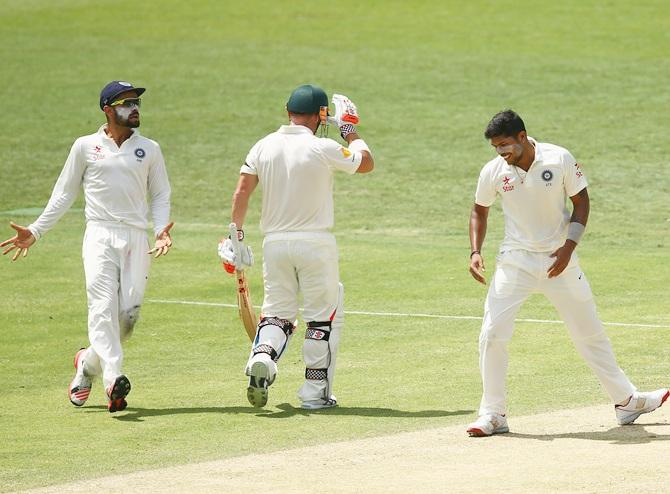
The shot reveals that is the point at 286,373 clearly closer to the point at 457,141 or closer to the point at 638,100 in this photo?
the point at 457,141

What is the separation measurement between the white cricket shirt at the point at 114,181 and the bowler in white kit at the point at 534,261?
2902 mm

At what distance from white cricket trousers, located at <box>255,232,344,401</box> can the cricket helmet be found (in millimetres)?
917

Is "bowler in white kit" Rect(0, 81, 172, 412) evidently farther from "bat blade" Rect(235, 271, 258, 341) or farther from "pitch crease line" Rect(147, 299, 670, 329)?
"pitch crease line" Rect(147, 299, 670, 329)

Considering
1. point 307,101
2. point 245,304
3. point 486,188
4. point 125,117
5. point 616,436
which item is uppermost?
point 307,101

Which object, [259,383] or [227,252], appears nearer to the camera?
[259,383]

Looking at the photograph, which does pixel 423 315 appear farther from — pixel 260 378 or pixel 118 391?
pixel 118 391

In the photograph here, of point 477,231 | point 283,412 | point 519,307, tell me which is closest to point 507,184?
point 477,231

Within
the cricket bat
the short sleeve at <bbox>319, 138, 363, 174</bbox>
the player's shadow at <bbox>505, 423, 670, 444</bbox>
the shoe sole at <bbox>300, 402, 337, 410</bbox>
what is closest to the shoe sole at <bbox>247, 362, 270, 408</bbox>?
the shoe sole at <bbox>300, 402, 337, 410</bbox>

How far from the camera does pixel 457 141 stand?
87.5 feet

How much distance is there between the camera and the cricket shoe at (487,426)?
33.0ft

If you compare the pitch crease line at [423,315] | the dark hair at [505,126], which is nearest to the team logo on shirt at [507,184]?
the dark hair at [505,126]

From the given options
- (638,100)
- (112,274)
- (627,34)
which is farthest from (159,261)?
(627,34)

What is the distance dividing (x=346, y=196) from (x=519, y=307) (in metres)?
13.6

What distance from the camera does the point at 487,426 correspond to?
396 inches
